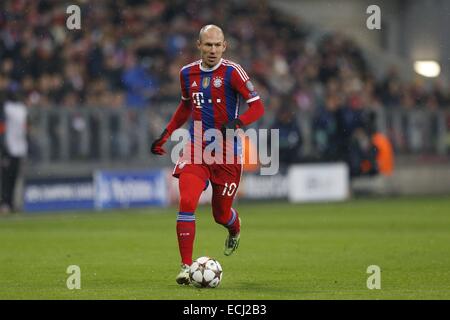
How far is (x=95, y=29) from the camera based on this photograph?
2672 centimetres

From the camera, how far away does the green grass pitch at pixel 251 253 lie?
10698 millimetres

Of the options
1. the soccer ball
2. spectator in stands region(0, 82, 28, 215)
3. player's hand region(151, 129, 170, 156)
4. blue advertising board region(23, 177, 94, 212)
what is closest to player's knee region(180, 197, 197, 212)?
the soccer ball

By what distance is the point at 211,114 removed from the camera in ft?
37.8

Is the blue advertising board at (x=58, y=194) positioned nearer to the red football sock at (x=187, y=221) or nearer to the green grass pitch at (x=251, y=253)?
the green grass pitch at (x=251, y=253)

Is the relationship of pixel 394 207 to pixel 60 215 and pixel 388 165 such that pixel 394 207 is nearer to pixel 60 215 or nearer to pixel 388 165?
pixel 388 165

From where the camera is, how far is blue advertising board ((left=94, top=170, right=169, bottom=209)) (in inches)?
953

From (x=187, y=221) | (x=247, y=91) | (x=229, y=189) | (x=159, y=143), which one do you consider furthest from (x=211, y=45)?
(x=187, y=221)

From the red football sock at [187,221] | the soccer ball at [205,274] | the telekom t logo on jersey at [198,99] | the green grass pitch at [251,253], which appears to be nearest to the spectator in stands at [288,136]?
the green grass pitch at [251,253]

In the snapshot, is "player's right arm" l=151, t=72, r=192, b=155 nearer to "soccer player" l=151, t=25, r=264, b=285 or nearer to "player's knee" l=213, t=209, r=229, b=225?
"soccer player" l=151, t=25, r=264, b=285

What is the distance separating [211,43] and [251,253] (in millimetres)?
4432

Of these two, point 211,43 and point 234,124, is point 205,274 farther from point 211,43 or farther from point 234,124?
point 211,43

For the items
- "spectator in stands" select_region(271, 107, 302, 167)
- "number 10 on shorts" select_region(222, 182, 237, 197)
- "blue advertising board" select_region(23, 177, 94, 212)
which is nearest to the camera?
"number 10 on shorts" select_region(222, 182, 237, 197)
